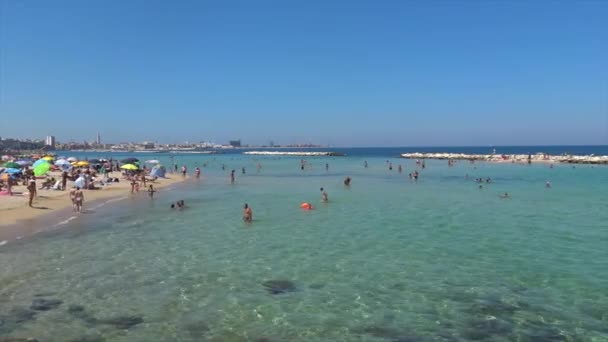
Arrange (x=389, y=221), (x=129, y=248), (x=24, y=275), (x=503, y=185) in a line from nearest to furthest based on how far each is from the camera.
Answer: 1. (x=24, y=275)
2. (x=129, y=248)
3. (x=389, y=221)
4. (x=503, y=185)

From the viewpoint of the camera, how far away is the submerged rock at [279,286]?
481 inches

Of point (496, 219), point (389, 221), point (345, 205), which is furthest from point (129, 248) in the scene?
point (496, 219)

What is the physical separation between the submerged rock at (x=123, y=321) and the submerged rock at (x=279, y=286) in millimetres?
3415

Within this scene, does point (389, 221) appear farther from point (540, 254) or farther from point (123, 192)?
point (123, 192)

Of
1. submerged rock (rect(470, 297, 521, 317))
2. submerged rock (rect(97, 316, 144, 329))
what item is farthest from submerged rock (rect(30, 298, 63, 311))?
submerged rock (rect(470, 297, 521, 317))

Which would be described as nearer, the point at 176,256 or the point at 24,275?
the point at 24,275

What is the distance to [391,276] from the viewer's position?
1351cm

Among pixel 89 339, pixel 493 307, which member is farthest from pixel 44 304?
pixel 493 307

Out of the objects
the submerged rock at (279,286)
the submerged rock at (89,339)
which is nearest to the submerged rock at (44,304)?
the submerged rock at (89,339)

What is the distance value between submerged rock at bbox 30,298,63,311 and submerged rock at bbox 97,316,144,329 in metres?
1.66

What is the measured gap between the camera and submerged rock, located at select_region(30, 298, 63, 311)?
35.3 ft

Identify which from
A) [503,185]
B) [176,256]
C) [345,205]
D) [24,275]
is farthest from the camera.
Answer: [503,185]

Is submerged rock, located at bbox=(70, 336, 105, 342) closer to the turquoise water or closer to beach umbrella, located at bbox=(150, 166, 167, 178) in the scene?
the turquoise water

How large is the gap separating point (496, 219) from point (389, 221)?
586 cm
